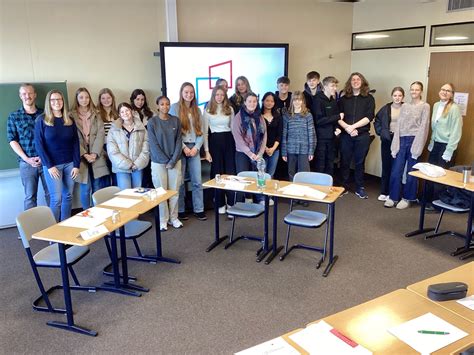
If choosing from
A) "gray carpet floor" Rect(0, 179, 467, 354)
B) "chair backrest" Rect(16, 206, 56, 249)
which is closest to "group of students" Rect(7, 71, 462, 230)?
"gray carpet floor" Rect(0, 179, 467, 354)

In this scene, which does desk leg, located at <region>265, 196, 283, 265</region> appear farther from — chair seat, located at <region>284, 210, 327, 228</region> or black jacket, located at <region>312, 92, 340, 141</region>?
black jacket, located at <region>312, 92, 340, 141</region>

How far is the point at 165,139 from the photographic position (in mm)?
4875

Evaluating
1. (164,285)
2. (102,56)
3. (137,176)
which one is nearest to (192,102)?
(137,176)

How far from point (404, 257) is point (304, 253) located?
3.26ft

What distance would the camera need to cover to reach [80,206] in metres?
5.85

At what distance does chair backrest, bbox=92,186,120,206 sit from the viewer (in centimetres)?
398

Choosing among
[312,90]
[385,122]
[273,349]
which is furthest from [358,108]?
[273,349]

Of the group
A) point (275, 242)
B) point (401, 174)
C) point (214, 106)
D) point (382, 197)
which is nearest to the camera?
point (275, 242)

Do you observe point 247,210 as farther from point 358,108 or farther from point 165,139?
point 358,108

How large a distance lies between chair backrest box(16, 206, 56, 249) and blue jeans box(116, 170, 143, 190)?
59.0 inches

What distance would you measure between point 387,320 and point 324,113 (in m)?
4.26

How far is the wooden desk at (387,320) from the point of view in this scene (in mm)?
1859

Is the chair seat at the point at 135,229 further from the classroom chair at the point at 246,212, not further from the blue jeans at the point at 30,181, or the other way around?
the blue jeans at the point at 30,181

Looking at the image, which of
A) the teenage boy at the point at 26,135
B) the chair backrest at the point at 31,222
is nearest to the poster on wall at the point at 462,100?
the chair backrest at the point at 31,222
